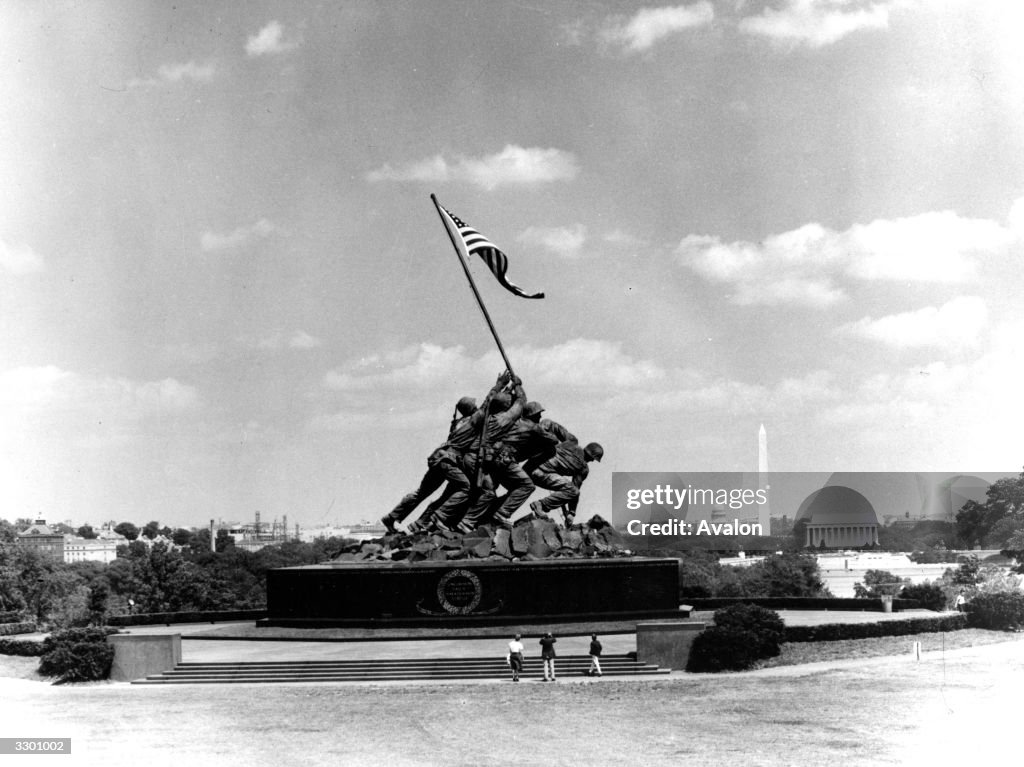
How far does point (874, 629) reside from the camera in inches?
1056

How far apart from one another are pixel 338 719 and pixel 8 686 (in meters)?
9.12

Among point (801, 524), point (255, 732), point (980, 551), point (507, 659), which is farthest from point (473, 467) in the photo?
point (801, 524)

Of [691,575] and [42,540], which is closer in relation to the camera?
[691,575]

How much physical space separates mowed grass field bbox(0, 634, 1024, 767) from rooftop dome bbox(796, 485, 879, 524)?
141 meters

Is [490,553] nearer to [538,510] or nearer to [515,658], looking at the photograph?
[538,510]

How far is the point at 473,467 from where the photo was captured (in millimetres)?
32844

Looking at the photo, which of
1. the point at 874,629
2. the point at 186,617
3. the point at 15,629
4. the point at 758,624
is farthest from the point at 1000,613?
the point at 15,629

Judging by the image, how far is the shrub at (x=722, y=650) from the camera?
24.6m

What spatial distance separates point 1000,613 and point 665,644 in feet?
30.4

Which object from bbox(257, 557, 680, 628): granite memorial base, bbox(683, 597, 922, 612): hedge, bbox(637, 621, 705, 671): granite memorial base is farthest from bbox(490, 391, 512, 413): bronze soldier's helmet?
bbox(637, 621, 705, 671): granite memorial base

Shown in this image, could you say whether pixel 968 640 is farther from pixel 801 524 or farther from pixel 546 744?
pixel 801 524

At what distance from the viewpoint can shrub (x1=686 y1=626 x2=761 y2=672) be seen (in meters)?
24.6

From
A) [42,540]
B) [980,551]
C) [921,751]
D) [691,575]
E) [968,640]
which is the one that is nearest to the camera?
[921,751]

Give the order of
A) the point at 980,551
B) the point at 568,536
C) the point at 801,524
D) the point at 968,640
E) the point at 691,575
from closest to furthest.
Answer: the point at 968,640
the point at 568,536
the point at 691,575
the point at 980,551
the point at 801,524
